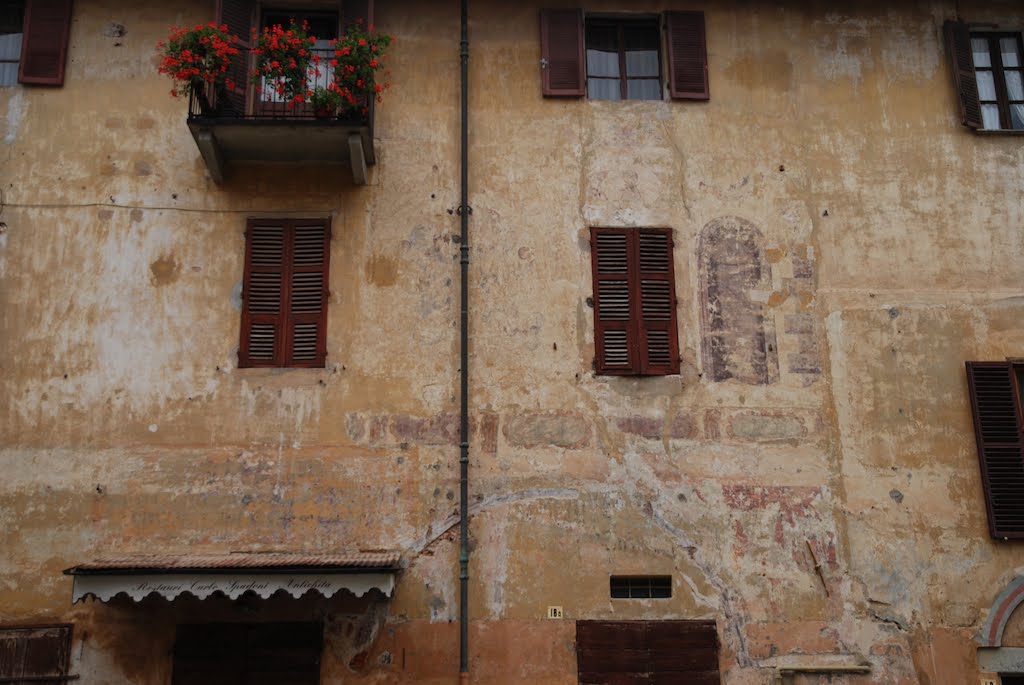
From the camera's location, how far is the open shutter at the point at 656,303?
11.1 metres

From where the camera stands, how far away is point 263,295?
11086 mm

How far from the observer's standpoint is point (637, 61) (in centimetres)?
1243

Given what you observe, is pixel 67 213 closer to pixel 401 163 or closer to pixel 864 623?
pixel 401 163

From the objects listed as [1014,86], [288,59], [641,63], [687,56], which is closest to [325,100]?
[288,59]

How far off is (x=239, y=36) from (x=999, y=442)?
31.2ft

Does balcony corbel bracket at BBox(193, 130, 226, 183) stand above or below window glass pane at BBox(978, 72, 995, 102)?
below

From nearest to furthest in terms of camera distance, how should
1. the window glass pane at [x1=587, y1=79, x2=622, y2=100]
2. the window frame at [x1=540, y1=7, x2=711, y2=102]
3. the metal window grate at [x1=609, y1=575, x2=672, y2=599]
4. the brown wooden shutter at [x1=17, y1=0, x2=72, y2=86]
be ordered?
the metal window grate at [x1=609, y1=575, x2=672, y2=599]
the brown wooden shutter at [x1=17, y1=0, x2=72, y2=86]
the window frame at [x1=540, y1=7, x2=711, y2=102]
the window glass pane at [x1=587, y1=79, x2=622, y2=100]

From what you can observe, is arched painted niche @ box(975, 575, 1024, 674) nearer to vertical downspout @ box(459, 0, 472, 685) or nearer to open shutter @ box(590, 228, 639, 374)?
open shutter @ box(590, 228, 639, 374)

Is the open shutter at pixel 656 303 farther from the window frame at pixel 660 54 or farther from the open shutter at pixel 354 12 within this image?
the open shutter at pixel 354 12

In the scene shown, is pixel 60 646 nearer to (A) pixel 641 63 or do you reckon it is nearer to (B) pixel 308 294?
(B) pixel 308 294

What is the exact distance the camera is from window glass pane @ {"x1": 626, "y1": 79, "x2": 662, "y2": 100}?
12.2 m

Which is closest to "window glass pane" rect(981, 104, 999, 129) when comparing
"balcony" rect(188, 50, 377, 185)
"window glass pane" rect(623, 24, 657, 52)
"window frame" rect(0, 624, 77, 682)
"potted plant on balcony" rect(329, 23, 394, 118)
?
"window glass pane" rect(623, 24, 657, 52)

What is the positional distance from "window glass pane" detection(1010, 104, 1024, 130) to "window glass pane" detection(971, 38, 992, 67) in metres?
0.62

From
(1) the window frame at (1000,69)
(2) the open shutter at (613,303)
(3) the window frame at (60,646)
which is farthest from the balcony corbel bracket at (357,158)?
(1) the window frame at (1000,69)
